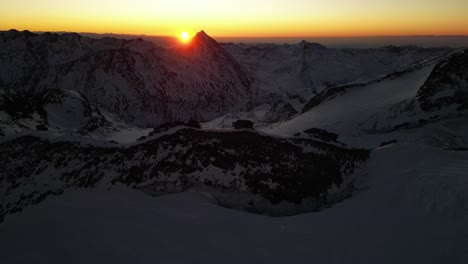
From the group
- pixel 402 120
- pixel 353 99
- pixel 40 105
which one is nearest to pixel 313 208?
pixel 402 120

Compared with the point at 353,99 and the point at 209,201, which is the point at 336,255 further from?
the point at 353,99

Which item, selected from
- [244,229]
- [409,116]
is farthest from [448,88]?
[244,229]

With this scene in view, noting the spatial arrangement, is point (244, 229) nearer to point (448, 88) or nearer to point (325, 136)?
point (325, 136)

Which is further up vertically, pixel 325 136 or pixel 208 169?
pixel 325 136

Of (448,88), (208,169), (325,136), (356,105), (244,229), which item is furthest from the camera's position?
(356,105)

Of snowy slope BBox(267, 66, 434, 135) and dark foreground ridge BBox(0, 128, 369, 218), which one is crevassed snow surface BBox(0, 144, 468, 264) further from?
snowy slope BBox(267, 66, 434, 135)

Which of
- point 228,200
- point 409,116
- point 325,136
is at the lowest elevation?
point 409,116

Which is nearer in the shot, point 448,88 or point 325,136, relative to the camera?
point 325,136
